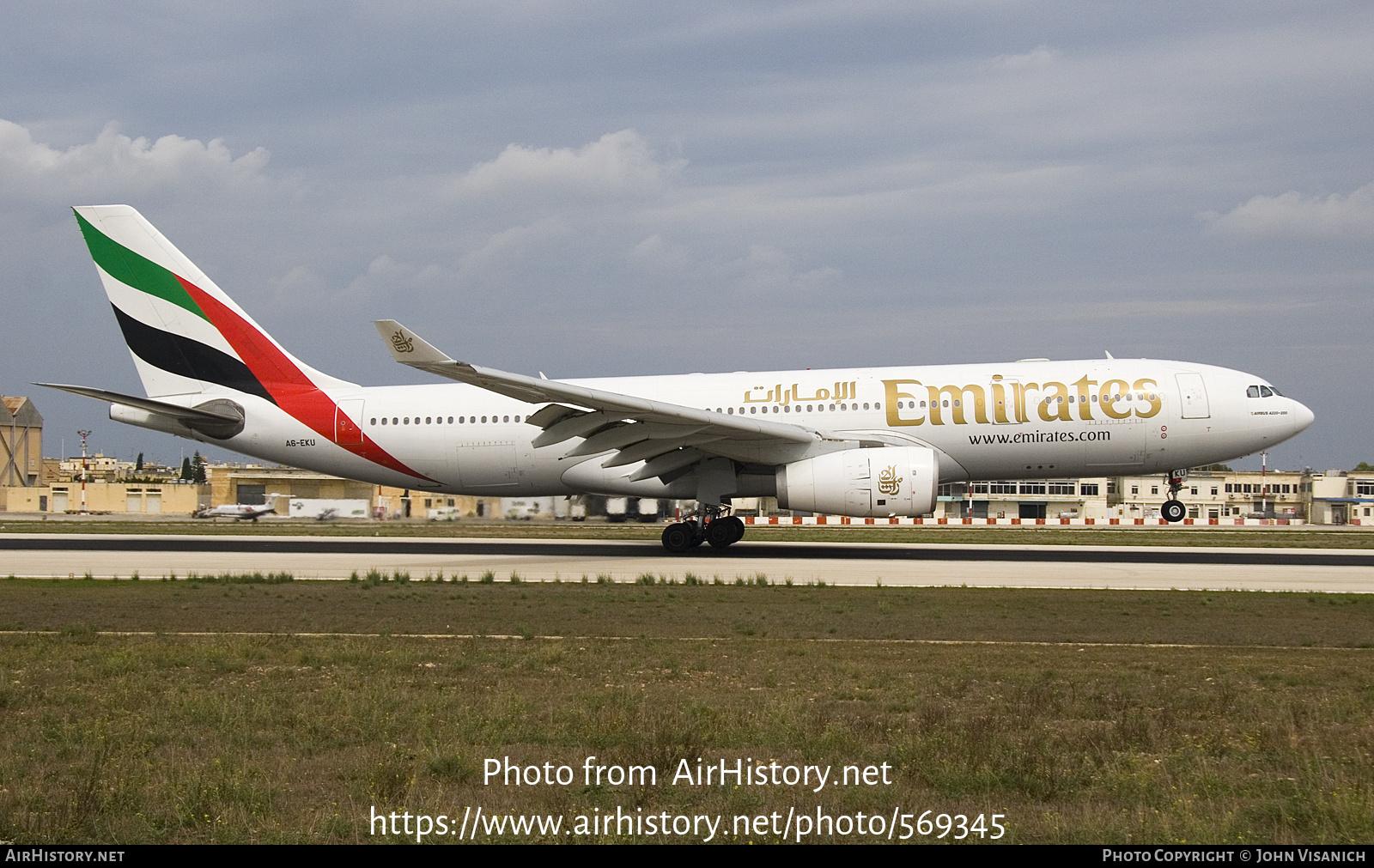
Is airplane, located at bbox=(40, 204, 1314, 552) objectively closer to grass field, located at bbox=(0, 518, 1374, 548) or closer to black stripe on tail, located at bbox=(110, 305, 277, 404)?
black stripe on tail, located at bbox=(110, 305, 277, 404)

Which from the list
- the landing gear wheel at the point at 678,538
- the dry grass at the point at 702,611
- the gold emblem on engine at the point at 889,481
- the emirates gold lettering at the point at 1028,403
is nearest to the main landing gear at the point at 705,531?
the landing gear wheel at the point at 678,538

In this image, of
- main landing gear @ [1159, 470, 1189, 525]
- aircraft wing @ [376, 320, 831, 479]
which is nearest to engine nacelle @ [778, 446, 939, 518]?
aircraft wing @ [376, 320, 831, 479]

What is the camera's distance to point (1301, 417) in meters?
24.8

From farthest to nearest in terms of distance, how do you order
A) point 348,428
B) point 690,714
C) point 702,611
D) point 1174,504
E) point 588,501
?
point 588,501 → point 348,428 → point 1174,504 → point 702,611 → point 690,714

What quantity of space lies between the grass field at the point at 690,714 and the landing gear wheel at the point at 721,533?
34.7 ft

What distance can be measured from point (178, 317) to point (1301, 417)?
85.5 feet

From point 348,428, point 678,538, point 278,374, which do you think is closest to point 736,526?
point 678,538

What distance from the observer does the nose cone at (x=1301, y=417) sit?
24.7 metres

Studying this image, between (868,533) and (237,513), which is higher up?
(237,513)

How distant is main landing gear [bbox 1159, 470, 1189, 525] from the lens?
2434 centimetres

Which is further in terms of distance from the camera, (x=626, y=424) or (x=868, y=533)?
(x=868, y=533)

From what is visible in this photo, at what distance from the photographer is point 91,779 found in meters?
6.21

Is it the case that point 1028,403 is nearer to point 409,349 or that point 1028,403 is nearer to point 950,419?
point 950,419
